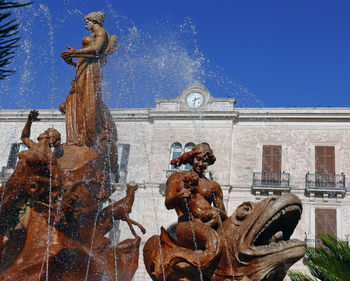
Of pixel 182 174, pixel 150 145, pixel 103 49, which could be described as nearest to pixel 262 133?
pixel 150 145

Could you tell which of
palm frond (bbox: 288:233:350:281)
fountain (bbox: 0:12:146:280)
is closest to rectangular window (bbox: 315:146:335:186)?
palm frond (bbox: 288:233:350:281)

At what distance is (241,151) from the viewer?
27.3 meters

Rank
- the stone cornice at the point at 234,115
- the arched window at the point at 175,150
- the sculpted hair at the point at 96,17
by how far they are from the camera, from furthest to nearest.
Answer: the arched window at the point at 175,150 < the stone cornice at the point at 234,115 < the sculpted hair at the point at 96,17

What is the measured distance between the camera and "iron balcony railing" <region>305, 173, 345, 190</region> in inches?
1003

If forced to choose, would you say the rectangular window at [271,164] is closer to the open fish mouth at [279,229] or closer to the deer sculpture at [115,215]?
the deer sculpture at [115,215]

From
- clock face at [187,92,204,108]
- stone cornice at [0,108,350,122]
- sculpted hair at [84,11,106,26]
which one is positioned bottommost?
sculpted hair at [84,11,106,26]

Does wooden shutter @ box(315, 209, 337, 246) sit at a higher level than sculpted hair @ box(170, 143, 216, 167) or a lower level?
higher

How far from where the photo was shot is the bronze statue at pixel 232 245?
13.0 feet

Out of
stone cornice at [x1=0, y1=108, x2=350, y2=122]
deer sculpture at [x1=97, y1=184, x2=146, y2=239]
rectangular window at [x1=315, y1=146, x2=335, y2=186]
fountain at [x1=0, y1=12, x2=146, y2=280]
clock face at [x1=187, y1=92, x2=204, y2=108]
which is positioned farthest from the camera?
clock face at [x1=187, y1=92, x2=204, y2=108]

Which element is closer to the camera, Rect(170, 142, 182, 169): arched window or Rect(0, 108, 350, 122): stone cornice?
Rect(0, 108, 350, 122): stone cornice

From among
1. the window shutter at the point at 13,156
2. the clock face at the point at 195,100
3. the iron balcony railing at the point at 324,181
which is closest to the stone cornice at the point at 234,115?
the clock face at the point at 195,100

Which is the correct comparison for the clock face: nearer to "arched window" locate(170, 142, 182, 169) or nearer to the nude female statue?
"arched window" locate(170, 142, 182, 169)

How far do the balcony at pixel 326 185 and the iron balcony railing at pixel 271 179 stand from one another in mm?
1076

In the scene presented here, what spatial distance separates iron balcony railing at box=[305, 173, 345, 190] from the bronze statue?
2222 centimetres
